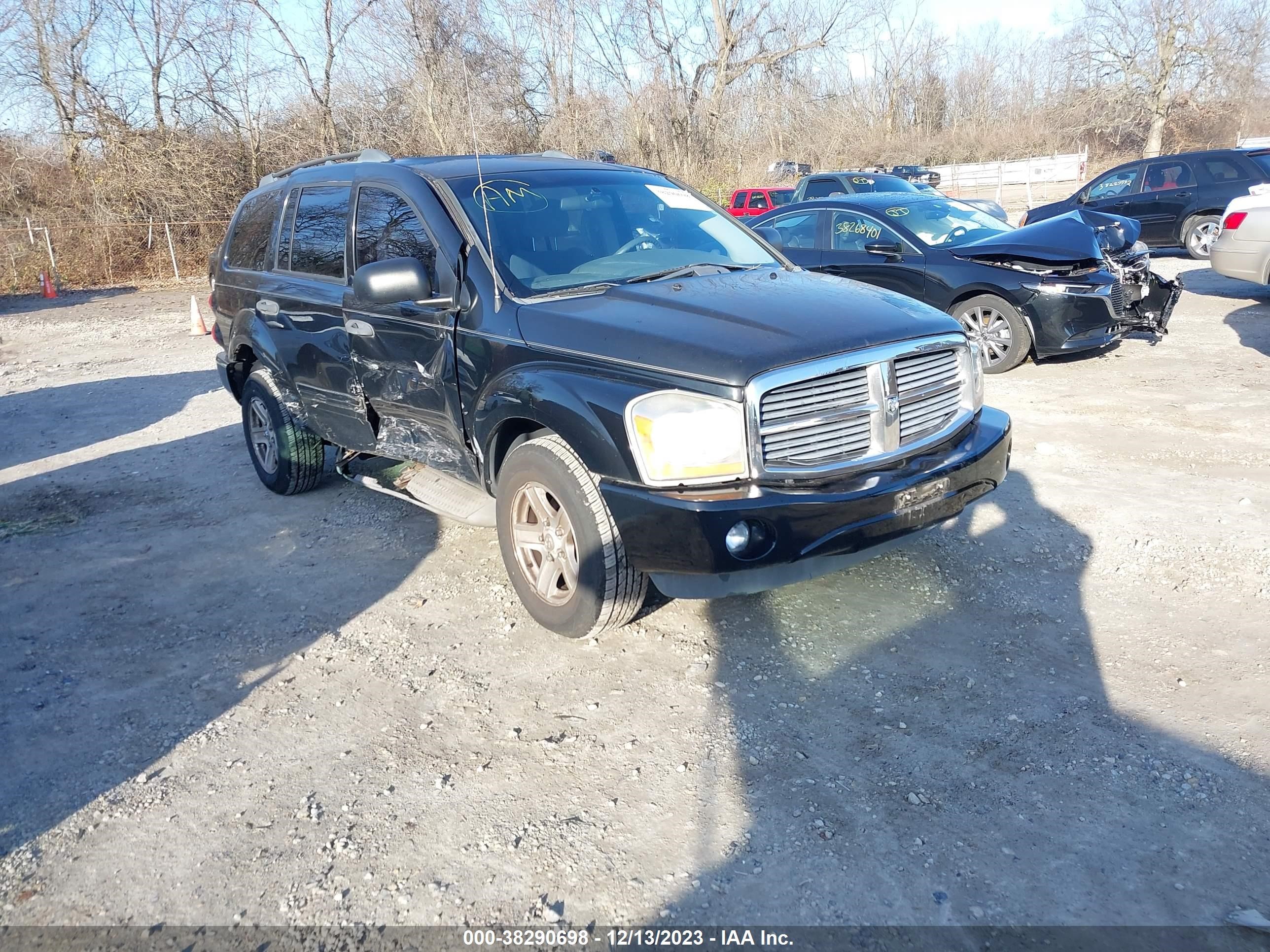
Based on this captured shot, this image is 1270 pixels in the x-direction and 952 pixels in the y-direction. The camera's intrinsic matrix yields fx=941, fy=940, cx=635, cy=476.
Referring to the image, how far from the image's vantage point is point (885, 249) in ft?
29.9

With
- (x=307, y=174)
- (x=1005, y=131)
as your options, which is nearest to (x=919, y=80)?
(x=1005, y=131)

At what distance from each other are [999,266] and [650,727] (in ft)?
21.8

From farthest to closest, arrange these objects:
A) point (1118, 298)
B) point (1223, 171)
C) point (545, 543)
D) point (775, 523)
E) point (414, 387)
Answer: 1. point (1223, 171)
2. point (1118, 298)
3. point (414, 387)
4. point (545, 543)
5. point (775, 523)

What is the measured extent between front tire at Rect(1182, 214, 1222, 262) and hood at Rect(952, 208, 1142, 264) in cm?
759

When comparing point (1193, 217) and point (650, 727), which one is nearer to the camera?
point (650, 727)

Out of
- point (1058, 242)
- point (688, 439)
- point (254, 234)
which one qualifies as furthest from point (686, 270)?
point (1058, 242)

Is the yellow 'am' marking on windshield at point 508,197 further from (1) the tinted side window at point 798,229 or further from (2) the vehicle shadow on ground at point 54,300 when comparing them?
(2) the vehicle shadow on ground at point 54,300

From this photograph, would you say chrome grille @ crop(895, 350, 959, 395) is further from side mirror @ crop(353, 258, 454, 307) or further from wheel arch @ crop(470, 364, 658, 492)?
side mirror @ crop(353, 258, 454, 307)

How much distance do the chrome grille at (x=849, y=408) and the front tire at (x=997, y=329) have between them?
5.01m

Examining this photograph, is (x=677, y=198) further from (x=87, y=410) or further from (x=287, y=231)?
(x=87, y=410)

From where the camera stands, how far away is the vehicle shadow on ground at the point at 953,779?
101 inches

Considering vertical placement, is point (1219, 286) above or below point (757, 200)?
below

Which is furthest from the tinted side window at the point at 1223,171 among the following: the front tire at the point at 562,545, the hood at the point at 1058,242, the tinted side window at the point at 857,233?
the front tire at the point at 562,545

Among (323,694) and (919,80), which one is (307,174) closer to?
(323,694)
